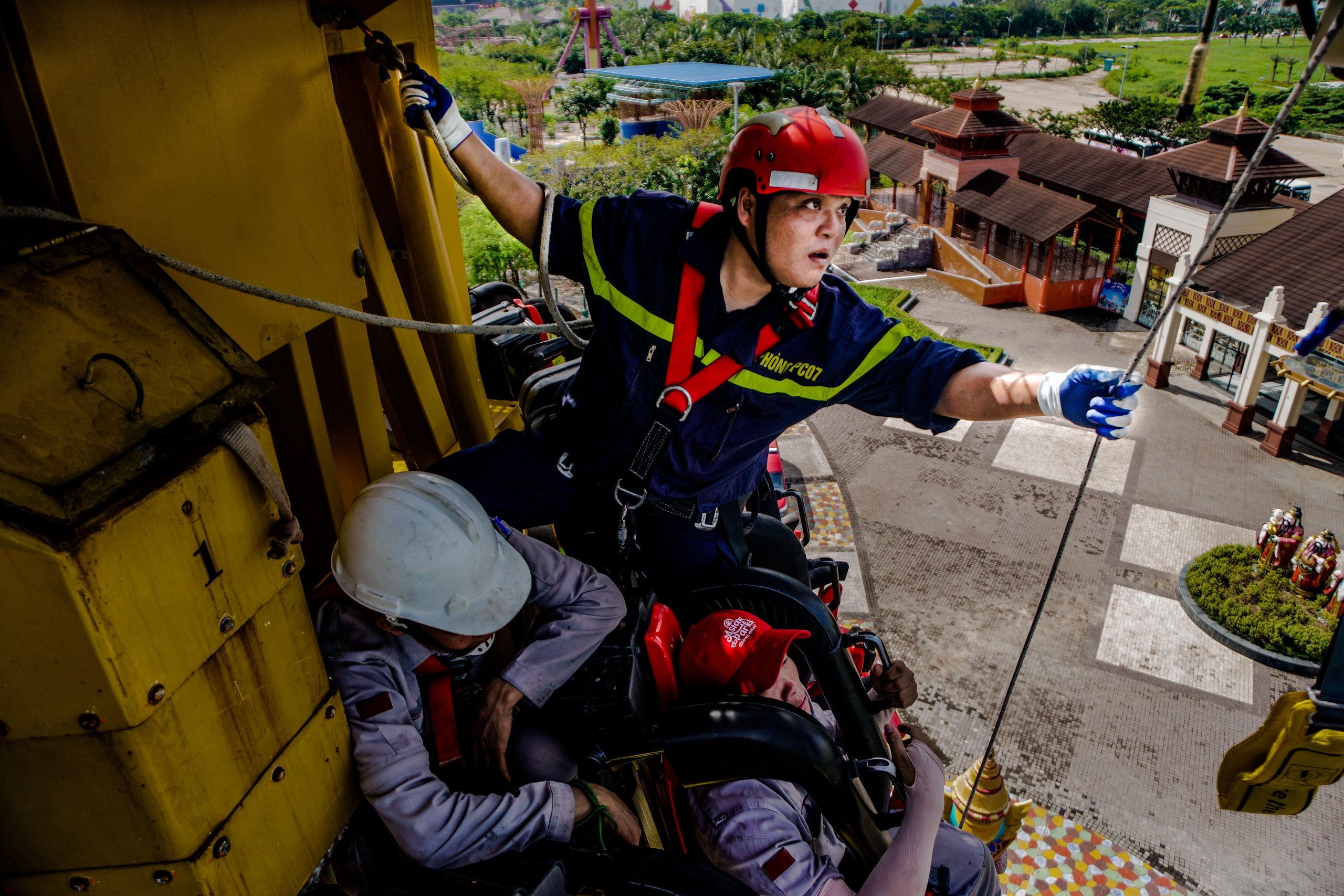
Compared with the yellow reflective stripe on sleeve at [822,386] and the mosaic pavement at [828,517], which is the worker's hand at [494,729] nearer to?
the yellow reflective stripe on sleeve at [822,386]

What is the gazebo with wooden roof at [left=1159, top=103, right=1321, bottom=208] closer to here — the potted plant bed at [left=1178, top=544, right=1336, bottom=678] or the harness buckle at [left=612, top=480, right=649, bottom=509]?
the potted plant bed at [left=1178, top=544, right=1336, bottom=678]

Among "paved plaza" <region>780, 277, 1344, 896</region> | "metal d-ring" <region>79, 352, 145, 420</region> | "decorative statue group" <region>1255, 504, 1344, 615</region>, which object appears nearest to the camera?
"metal d-ring" <region>79, 352, 145, 420</region>

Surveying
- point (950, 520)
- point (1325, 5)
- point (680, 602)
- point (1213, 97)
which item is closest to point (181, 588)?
point (680, 602)

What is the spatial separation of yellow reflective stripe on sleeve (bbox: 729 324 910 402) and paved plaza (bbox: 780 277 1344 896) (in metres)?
5.58

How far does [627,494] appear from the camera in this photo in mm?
3348

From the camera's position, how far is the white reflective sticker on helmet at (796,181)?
3100 mm

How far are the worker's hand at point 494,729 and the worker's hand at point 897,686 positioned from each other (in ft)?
4.74

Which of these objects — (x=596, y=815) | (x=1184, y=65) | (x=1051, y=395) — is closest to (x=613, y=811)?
(x=596, y=815)

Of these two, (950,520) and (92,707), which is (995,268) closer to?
(950,520)

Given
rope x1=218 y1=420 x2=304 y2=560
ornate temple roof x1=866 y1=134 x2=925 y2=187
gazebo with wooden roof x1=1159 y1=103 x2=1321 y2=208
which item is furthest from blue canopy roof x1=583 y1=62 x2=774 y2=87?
rope x1=218 y1=420 x2=304 y2=560

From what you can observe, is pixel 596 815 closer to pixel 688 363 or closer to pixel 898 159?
pixel 688 363

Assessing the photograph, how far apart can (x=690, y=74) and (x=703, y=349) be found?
3252 centimetres

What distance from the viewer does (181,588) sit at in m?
1.61

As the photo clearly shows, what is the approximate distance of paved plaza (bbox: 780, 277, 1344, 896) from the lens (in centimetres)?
750
